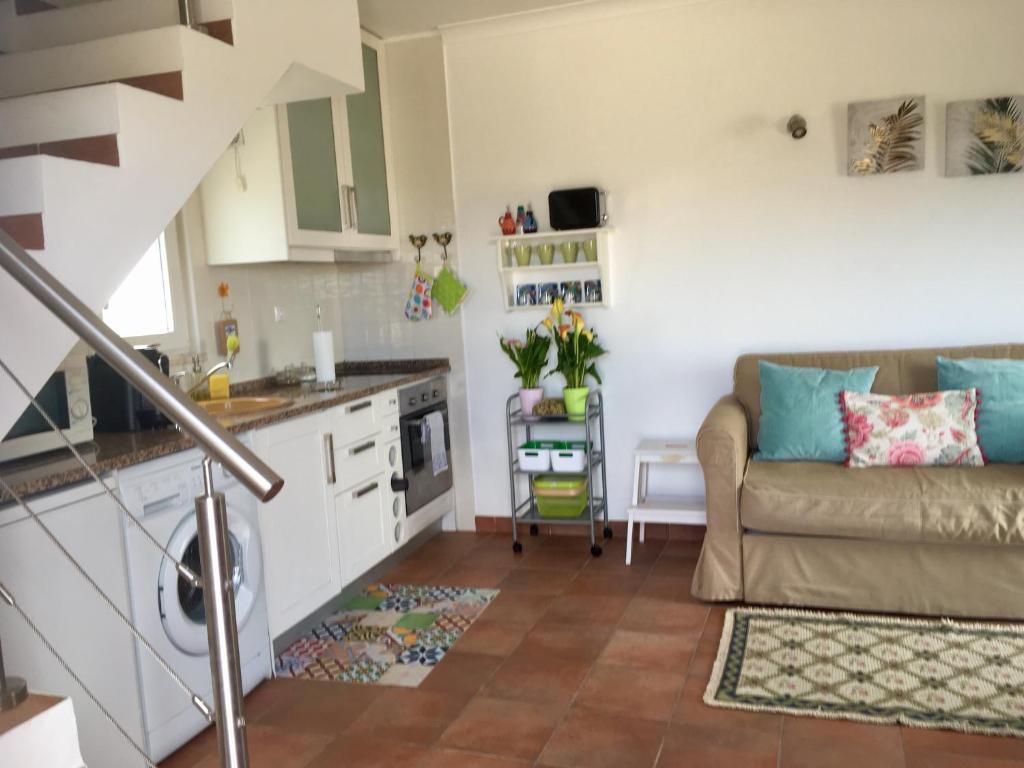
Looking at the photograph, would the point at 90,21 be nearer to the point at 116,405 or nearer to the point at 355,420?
the point at 116,405

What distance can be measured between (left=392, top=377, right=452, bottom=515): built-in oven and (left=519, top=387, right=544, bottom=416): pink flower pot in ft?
1.41

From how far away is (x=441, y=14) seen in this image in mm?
4137

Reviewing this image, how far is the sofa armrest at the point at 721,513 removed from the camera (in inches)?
132

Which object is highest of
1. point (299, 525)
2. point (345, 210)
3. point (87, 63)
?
point (87, 63)

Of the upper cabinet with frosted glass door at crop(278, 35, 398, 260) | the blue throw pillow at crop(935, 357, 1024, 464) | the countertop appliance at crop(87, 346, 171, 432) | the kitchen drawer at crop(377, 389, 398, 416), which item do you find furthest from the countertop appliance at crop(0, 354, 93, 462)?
the blue throw pillow at crop(935, 357, 1024, 464)

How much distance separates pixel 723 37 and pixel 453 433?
224cm

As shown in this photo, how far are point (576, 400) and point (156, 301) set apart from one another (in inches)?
71.9

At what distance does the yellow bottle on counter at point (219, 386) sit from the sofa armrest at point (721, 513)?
1869 mm

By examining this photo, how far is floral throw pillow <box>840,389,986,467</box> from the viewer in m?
Result: 3.38

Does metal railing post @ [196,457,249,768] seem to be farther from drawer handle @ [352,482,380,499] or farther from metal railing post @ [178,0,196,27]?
drawer handle @ [352,482,380,499]

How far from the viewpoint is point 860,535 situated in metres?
3.19

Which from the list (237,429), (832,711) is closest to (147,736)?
(237,429)

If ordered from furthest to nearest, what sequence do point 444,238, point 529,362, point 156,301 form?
point 444,238
point 529,362
point 156,301

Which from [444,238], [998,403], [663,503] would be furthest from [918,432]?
[444,238]
